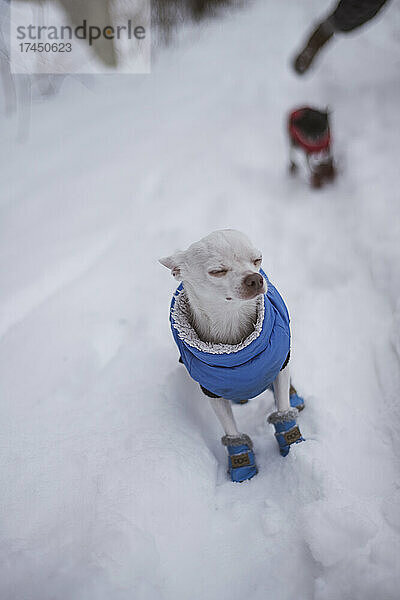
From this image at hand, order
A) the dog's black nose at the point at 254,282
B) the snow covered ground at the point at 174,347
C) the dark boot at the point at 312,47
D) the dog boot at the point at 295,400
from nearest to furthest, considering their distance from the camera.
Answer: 1. the dog's black nose at the point at 254,282
2. the snow covered ground at the point at 174,347
3. the dog boot at the point at 295,400
4. the dark boot at the point at 312,47

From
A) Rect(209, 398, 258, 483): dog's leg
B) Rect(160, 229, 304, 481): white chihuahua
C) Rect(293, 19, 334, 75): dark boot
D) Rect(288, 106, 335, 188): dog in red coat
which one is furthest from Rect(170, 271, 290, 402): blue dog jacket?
Rect(293, 19, 334, 75): dark boot

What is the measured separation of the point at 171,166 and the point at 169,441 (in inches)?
105

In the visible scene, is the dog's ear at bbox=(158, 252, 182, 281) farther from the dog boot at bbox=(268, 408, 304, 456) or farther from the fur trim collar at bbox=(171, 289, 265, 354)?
the dog boot at bbox=(268, 408, 304, 456)

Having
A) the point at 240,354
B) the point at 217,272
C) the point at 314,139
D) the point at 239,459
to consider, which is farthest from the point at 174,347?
the point at 314,139

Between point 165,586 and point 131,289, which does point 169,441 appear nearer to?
point 165,586

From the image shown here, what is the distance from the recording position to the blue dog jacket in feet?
4.92

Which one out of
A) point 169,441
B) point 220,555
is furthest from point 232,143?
point 220,555

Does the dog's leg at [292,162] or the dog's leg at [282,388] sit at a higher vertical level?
the dog's leg at [292,162]

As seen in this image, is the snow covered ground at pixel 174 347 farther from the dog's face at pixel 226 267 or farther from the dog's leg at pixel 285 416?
the dog's face at pixel 226 267
